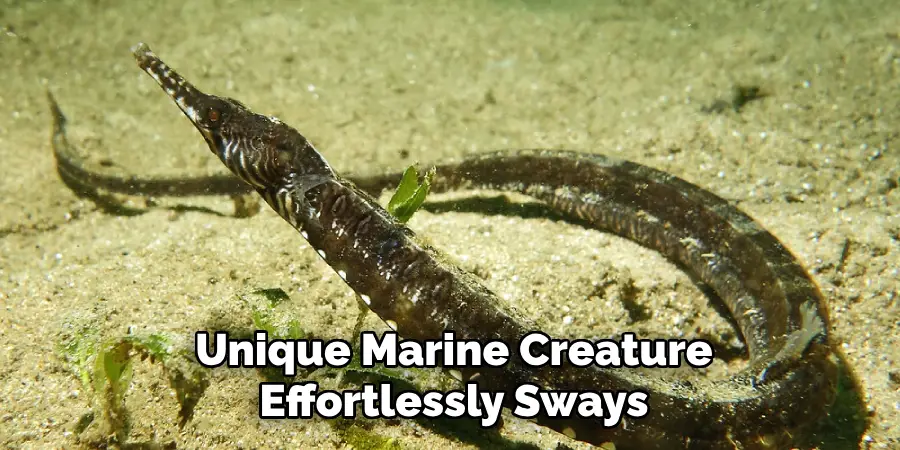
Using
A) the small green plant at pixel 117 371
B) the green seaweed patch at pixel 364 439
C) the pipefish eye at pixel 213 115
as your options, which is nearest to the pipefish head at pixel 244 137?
the pipefish eye at pixel 213 115

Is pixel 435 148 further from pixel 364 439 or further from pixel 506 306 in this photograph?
pixel 364 439

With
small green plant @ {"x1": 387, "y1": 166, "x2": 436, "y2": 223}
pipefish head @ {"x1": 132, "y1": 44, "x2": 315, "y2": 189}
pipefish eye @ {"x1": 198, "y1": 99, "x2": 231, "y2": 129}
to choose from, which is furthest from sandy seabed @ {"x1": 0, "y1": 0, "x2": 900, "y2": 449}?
pipefish eye @ {"x1": 198, "y1": 99, "x2": 231, "y2": 129}

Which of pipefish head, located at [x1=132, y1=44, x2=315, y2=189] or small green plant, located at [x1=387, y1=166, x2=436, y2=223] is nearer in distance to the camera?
pipefish head, located at [x1=132, y1=44, x2=315, y2=189]

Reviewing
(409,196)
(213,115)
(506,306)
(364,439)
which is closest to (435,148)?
(409,196)

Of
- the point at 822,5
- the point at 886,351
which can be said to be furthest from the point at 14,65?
the point at 822,5

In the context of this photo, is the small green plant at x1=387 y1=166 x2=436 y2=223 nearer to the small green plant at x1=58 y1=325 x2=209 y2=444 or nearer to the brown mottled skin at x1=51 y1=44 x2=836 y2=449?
the brown mottled skin at x1=51 y1=44 x2=836 y2=449

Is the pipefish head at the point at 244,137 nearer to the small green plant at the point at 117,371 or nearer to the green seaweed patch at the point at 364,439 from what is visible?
the small green plant at the point at 117,371
